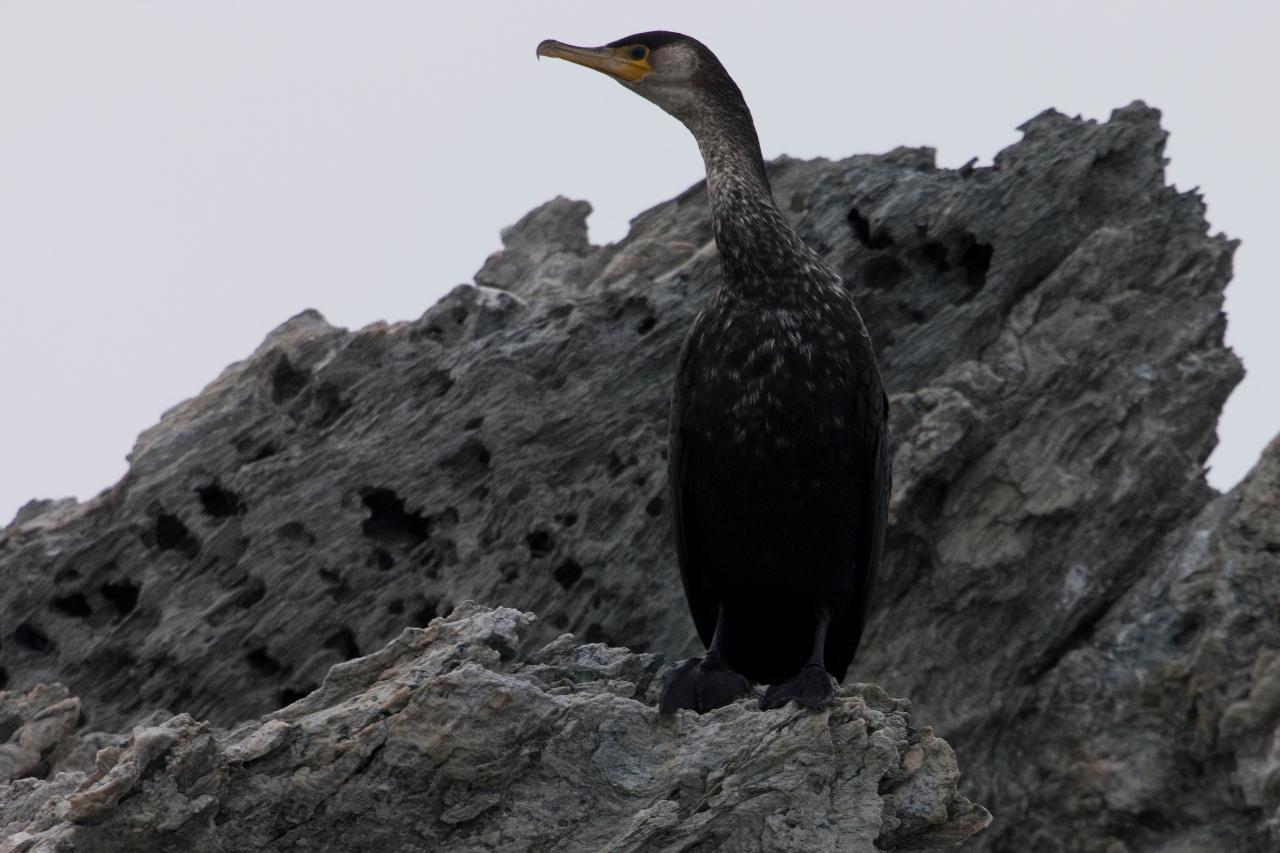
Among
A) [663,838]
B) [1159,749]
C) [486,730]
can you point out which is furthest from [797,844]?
[1159,749]

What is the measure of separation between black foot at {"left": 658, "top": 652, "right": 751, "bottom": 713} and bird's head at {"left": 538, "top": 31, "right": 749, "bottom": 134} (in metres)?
2.73

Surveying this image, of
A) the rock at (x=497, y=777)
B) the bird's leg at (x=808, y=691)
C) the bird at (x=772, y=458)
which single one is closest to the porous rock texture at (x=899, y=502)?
the bird at (x=772, y=458)

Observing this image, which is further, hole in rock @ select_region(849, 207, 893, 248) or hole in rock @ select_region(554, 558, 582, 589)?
hole in rock @ select_region(849, 207, 893, 248)

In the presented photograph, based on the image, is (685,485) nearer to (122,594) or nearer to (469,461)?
(469,461)

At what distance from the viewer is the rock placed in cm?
539

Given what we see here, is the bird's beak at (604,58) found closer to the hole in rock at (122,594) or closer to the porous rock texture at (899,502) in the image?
the porous rock texture at (899,502)

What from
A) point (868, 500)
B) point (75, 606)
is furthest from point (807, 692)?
point (75, 606)

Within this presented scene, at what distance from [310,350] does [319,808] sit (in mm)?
5223

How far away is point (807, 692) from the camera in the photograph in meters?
6.01

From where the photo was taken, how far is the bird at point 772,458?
267 inches

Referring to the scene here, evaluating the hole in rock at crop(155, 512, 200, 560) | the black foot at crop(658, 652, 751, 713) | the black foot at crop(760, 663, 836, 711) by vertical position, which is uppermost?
the hole in rock at crop(155, 512, 200, 560)

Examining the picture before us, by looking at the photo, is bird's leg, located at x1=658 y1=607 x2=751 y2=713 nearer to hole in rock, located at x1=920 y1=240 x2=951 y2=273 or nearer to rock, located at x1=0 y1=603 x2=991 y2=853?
rock, located at x1=0 y1=603 x2=991 y2=853

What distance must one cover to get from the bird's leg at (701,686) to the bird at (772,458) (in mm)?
14

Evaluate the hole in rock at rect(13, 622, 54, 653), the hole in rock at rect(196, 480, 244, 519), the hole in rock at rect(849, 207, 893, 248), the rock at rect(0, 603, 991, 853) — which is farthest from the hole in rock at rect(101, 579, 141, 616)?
the hole in rock at rect(849, 207, 893, 248)
